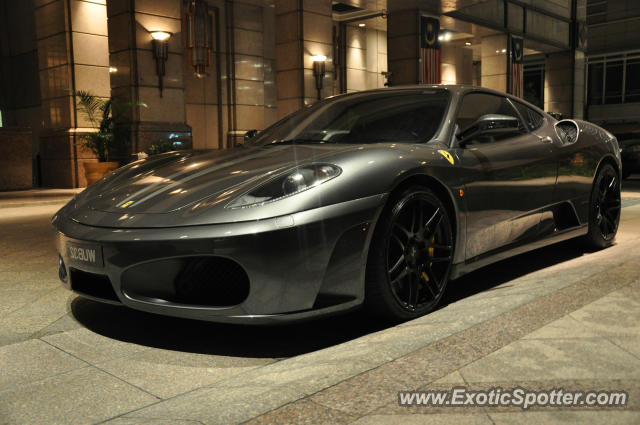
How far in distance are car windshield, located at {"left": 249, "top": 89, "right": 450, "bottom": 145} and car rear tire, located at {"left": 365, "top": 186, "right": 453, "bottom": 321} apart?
50cm

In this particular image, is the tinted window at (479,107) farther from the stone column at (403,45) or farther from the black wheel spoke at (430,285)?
the stone column at (403,45)

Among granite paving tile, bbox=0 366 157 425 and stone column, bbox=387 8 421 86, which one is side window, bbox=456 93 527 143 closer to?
granite paving tile, bbox=0 366 157 425

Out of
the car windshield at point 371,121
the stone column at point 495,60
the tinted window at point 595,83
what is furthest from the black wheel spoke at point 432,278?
the tinted window at point 595,83

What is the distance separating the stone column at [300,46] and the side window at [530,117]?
43.3 feet

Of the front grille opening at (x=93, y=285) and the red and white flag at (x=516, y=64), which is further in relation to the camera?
the red and white flag at (x=516, y=64)

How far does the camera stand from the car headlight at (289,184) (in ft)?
8.29

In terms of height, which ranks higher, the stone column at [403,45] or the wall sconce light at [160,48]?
the stone column at [403,45]

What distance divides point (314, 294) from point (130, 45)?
40.7ft

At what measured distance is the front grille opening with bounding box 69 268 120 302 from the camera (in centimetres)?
270

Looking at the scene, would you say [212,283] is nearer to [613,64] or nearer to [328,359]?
[328,359]

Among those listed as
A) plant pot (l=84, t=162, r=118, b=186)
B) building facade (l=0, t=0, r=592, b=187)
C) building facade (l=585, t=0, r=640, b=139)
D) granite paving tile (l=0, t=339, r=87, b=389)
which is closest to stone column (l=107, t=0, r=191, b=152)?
building facade (l=0, t=0, r=592, b=187)

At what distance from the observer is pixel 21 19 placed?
19516mm

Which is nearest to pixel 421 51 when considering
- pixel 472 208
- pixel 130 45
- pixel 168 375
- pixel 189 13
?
pixel 189 13

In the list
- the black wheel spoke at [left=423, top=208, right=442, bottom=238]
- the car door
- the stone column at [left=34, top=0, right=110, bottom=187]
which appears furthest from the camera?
the stone column at [left=34, top=0, right=110, bottom=187]
